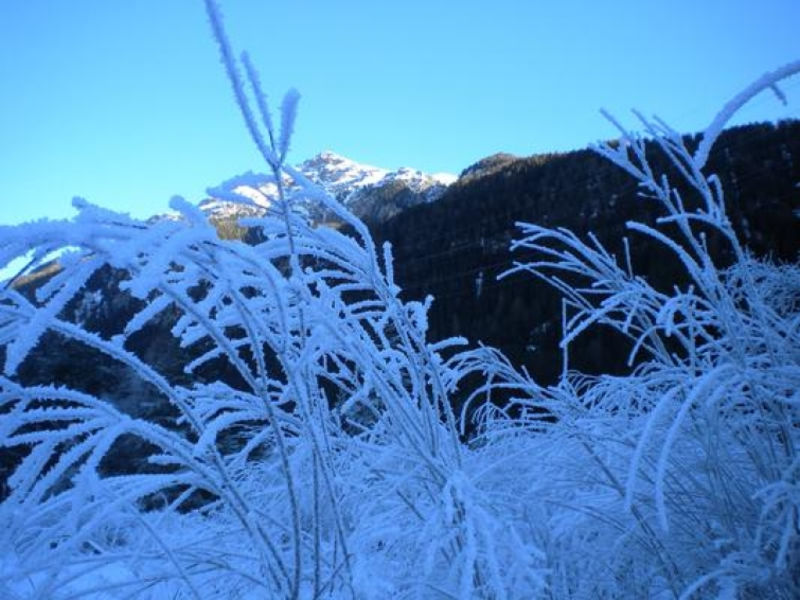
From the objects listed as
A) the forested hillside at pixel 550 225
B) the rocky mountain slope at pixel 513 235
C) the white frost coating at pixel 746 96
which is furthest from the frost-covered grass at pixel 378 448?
the forested hillside at pixel 550 225

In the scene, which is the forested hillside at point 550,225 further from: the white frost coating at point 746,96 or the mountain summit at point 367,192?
the white frost coating at point 746,96

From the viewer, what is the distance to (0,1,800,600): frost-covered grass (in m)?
0.78

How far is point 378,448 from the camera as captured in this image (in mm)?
1267

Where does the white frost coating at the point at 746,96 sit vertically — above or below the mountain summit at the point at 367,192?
below

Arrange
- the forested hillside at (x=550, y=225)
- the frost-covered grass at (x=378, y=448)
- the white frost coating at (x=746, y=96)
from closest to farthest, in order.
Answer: the frost-covered grass at (x=378, y=448)
the white frost coating at (x=746, y=96)
the forested hillside at (x=550, y=225)

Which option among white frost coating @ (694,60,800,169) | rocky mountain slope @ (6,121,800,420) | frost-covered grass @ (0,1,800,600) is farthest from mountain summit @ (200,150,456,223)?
rocky mountain slope @ (6,121,800,420)

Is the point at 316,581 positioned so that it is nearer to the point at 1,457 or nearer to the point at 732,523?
the point at 732,523

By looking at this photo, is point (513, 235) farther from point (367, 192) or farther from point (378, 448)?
point (367, 192)

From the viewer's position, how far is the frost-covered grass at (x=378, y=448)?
783 millimetres

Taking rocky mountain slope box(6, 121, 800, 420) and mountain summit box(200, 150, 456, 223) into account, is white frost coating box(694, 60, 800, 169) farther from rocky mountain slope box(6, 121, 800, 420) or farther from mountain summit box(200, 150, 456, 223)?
rocky mountain slope box(6, 121, 800, 420)

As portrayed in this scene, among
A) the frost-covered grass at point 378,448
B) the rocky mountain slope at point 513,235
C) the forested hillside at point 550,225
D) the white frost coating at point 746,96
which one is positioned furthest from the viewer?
the forested hillside at point 550,225

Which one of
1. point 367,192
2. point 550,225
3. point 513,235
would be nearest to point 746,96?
point 550,225

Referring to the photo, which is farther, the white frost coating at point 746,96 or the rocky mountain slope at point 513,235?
the rocky mountain slope at point 513,235

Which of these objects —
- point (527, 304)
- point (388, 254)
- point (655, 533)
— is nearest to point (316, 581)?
point (388, 254)
